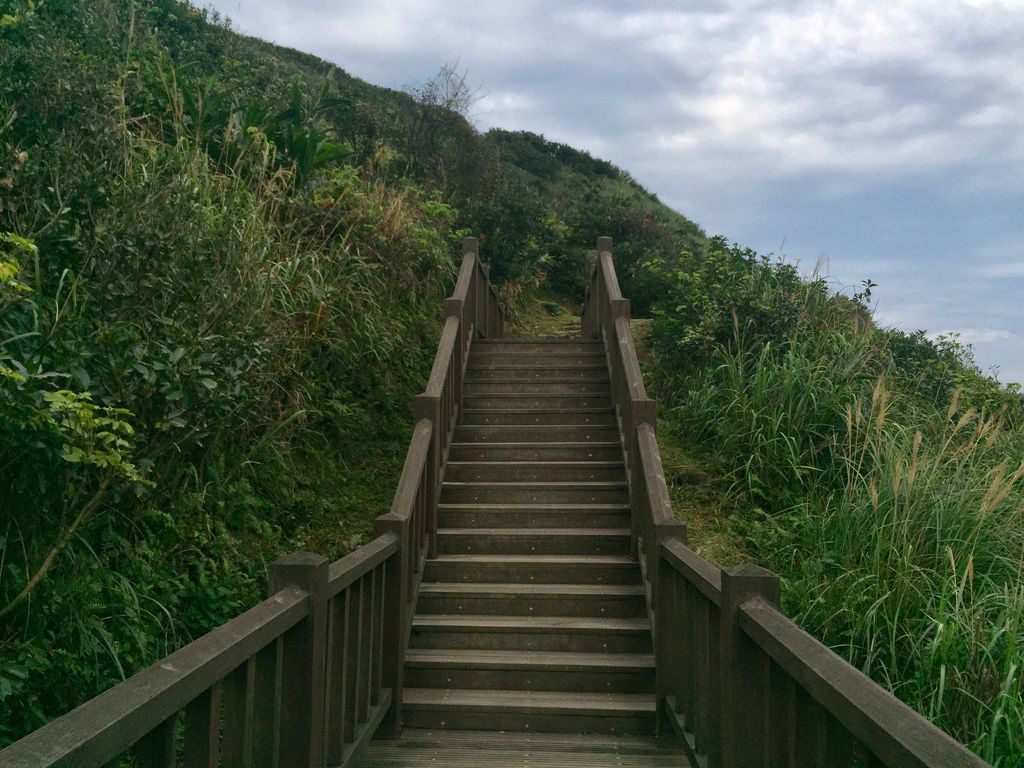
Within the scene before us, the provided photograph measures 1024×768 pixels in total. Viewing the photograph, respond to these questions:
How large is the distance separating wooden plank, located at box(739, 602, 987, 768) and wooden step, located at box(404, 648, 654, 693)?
2195 mm

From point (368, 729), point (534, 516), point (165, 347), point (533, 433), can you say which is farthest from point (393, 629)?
point (533, 433)

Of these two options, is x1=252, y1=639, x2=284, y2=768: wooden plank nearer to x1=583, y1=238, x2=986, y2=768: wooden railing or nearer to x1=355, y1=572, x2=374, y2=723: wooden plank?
x1=355, y1=572, x2=374, y2=723: wooden plank

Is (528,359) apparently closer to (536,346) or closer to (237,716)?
(536,346)

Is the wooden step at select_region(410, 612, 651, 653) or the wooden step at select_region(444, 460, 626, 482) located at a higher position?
the wooden step at select_region(444, 460, 626, 482)

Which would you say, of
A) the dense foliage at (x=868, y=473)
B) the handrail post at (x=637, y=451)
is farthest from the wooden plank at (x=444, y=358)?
the dense foliage at (x=868, y=473)

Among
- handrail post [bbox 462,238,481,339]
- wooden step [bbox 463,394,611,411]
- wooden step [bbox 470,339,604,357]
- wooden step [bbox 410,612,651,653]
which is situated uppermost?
handrail post [bbox 462,238,481,339]

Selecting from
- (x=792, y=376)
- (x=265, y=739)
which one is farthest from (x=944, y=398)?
(x=265, y=739)

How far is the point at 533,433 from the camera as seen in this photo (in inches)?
275

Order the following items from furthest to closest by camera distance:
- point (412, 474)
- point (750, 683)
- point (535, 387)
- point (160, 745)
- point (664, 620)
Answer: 1. point (535, 387)
2. point (412, 474)
3. point (664, 620)
4. point (750, 683)
5. point (160, 745)

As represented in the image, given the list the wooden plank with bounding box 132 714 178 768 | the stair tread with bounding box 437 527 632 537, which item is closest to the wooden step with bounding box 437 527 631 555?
the stair tread with bounding box 437 527 632 537

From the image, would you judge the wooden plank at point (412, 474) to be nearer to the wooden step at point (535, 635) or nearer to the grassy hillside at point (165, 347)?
the wooden step at point (535, 635)

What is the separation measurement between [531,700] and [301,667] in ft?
6.52

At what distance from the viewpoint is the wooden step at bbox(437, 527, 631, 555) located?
18.4ft

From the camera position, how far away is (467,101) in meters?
15.1
